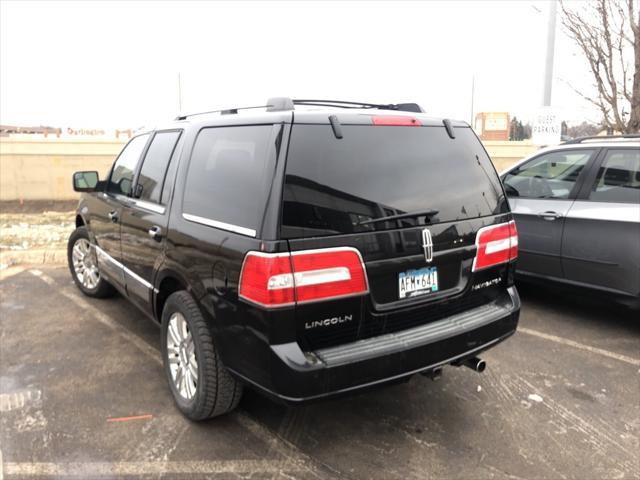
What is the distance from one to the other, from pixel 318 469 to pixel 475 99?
13.7m

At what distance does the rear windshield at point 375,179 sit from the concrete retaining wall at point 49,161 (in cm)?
1491

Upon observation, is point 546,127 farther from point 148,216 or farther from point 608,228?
point 148,216

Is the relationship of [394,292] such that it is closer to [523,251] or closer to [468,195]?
[468,195]

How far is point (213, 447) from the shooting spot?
2.87m

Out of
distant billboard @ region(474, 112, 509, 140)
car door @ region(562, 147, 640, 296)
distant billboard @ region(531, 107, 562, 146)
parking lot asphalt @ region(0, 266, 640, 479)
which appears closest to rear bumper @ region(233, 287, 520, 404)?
parking lot asphalt @ region(0, 266, 640, 479)

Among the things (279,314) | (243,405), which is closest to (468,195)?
(279,314)

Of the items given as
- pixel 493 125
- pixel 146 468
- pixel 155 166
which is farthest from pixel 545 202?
pixel 493 125

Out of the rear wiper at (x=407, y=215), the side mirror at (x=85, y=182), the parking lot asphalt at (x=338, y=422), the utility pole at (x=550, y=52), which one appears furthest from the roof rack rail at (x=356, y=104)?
the utility pole at (x=550, y=52)

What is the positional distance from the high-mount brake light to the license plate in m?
0.79

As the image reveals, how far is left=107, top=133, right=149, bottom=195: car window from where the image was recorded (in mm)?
4090

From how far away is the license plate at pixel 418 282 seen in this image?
2.58 metres

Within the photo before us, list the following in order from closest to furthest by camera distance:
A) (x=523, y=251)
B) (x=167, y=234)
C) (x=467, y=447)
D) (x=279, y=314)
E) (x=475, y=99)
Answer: (x=279, y=314)
(x=467, y=447)
(x=167, y=234)
(x=523, y=251)
(x=475, y=99)

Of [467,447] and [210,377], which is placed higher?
[210,377]

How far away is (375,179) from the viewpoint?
2539 millimetres
